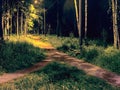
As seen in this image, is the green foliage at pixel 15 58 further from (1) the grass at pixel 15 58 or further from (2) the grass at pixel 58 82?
(2) the grass at pixel 58 82

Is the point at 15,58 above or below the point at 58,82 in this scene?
above

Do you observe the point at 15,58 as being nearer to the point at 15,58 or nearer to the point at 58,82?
the point at 15,58

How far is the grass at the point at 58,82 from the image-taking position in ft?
45.6

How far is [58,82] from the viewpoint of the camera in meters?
14.7

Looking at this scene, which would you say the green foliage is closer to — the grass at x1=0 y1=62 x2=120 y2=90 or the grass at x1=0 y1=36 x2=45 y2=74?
the grass at x1=0 y1=36 x2=45 y2=74

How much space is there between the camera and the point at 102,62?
20188 millimetres

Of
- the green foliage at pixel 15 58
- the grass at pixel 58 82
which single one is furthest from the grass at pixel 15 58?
the grass at pixel 58 82

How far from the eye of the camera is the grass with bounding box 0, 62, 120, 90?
13.9 m

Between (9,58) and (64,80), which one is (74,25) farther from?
(64,80)

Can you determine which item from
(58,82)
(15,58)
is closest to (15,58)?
(15,58)

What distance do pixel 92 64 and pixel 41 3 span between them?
5102cm

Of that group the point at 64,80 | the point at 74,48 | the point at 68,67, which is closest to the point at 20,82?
the point at 64,80

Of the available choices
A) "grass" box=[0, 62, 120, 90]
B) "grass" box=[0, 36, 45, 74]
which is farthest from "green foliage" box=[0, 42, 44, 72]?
"grass" box=[0, 62, 120, 90]

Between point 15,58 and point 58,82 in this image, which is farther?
point 15,58
